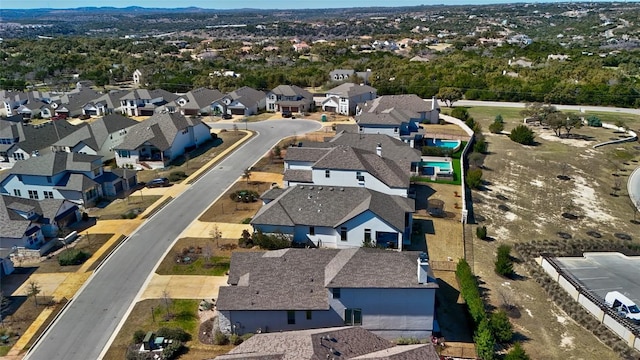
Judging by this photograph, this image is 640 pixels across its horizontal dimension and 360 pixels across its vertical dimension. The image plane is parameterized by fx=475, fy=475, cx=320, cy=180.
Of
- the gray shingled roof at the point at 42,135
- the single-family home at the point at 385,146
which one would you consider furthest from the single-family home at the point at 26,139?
the single-family home at the point at 385,146

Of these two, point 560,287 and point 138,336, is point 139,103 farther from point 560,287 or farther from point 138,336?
point 560,287

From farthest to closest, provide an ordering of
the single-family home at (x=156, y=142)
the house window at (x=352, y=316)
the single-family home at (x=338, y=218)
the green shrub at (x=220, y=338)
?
the single-family home at (x=156, y=142)
the single-family home at (x=338, y=218)
the house window at (x=352, y=316)
the green shrub at (x=220, y=338)

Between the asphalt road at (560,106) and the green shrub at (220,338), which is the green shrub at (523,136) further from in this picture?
the green shrub at (220,338)

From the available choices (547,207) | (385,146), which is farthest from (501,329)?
(385,146)

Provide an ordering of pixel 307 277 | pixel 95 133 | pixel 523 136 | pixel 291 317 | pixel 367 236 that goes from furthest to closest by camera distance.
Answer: pixel 523 136 < pixel 95 133 < pixel 367 236 < pixel 307 277 < pixel 291 317

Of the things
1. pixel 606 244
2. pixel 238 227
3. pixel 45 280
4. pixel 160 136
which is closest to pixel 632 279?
pixel 606 244

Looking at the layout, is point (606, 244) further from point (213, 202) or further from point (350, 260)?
point (213, 202)

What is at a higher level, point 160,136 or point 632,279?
point 160,136
